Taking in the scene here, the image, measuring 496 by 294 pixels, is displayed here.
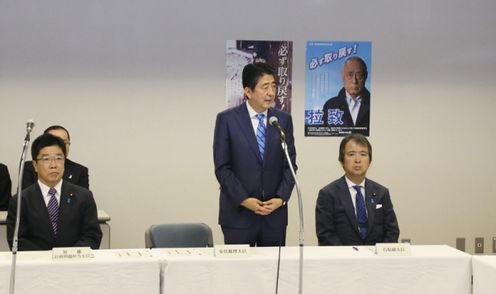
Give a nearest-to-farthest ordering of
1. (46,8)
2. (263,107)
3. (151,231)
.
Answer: (263,107) → (151,231) → (46,8)

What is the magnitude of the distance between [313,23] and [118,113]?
1.71m

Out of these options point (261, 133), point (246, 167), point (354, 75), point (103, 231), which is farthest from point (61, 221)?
point (354, 75)

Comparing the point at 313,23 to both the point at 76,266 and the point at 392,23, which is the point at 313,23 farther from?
the point at 76,266

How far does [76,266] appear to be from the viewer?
259 centimetres

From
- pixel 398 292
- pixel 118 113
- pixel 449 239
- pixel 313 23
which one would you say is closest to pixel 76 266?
pixel 398 292

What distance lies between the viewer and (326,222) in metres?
3.66

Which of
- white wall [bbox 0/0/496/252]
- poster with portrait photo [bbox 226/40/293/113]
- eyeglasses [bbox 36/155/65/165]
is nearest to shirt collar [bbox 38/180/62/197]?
eyeglasses [bbox 36/155/65/165]

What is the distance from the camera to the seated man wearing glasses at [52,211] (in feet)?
11.7

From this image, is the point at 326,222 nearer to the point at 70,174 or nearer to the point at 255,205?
the point at 255,205

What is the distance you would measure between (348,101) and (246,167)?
8.68ft

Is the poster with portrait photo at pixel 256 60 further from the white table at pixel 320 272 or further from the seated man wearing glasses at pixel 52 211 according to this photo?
the white table at pixel 320 272

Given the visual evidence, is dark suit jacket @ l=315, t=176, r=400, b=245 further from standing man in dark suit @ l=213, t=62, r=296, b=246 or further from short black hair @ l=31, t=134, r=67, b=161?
short black hair @ l=31, t=134, r=67, b=161

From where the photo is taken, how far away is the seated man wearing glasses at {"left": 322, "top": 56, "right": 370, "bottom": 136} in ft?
20.2

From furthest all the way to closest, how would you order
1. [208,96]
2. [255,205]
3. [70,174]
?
[208,96]
[70,174]
[255,205]
